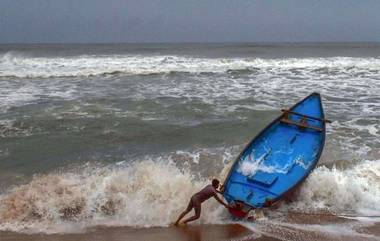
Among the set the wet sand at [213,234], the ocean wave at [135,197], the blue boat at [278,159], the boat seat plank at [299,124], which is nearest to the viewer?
the wet sand at [213,234]

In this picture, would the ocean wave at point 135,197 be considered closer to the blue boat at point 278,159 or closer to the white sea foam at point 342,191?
the white sea foam at point 342,191

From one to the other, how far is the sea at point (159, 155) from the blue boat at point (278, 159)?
0.91 feet

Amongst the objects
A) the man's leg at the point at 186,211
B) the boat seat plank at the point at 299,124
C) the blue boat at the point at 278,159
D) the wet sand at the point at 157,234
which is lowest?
the wet sand at the point at 157,234

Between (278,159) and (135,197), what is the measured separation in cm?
272

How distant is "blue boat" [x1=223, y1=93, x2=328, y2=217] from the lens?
713cm

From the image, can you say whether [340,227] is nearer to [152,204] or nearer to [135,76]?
[152,204]

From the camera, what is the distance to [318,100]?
32.1 ft

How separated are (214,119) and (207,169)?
4.02 m

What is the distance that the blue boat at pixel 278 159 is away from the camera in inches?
281

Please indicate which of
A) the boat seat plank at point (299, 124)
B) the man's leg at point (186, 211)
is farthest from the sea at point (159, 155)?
the boat seat plank at point (299, 124)

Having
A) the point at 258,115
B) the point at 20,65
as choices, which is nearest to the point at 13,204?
the point at 258,115

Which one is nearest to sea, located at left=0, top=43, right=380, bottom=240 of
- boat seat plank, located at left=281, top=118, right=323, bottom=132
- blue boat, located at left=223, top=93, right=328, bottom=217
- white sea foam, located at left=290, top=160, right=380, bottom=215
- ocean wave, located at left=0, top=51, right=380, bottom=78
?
white sea foam, located at left=290, top=160, right=380, bottom=215

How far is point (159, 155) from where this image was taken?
9.79 meters

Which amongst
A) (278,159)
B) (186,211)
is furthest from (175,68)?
(186,211)
